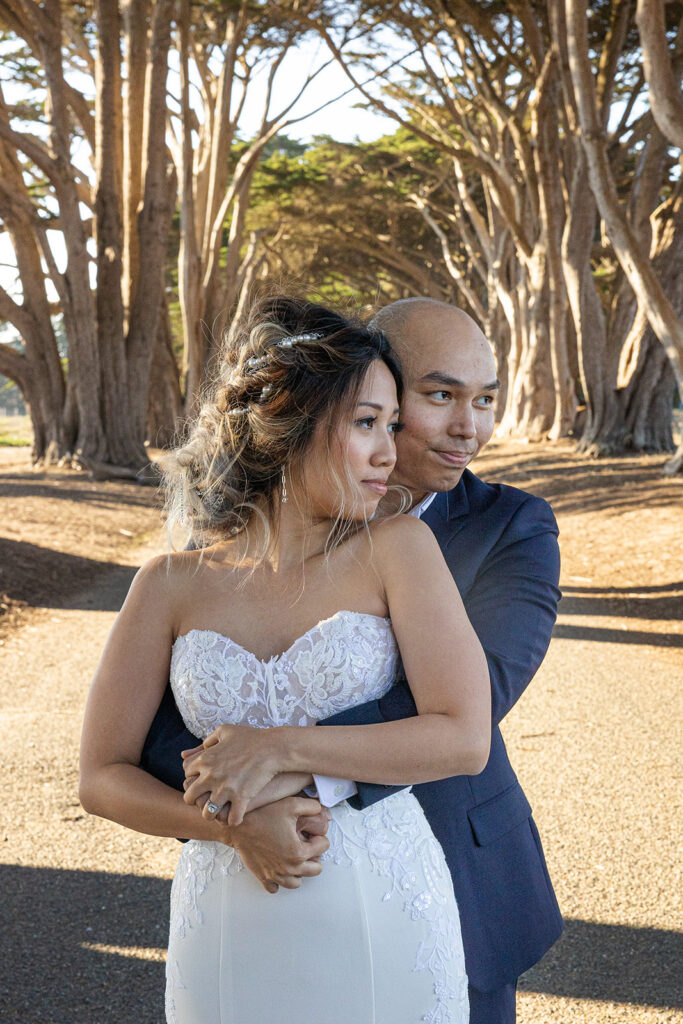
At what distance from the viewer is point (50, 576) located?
8.99 metres

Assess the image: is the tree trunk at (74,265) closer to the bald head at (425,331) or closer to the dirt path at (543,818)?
the dirt path at (543,818)

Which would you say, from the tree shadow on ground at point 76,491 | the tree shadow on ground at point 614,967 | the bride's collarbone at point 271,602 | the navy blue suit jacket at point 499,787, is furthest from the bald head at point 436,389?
the tree shadow on ground at point 76,491

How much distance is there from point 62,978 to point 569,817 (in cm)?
208

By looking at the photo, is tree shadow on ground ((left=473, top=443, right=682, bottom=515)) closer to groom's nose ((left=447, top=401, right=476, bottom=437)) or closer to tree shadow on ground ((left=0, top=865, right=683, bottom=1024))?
tree shadow on ground ((left=0, top=865, right=683, bottom=1024))

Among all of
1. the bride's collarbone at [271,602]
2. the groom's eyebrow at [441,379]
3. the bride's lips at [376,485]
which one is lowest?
the bride's collarbone at [271,602]

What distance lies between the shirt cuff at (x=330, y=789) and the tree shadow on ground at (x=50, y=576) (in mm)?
6541

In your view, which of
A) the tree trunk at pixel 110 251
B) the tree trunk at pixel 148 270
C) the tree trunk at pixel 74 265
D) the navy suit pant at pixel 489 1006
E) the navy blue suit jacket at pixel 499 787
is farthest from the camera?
the tree trunk at pixel 148 270

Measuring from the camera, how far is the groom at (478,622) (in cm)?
200

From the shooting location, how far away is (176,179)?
861 inches

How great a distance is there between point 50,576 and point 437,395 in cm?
714

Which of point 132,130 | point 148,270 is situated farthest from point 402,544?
point 132,130

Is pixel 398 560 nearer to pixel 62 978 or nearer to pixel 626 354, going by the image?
pixel 62 978

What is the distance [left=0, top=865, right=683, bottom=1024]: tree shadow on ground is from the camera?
120 inches

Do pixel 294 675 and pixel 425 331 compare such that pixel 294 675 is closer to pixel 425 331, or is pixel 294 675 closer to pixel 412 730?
pixel 412 730
